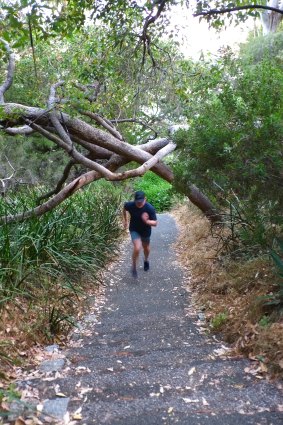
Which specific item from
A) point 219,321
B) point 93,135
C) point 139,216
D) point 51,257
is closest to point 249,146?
point 219,321

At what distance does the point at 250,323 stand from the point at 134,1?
4810 millimetres

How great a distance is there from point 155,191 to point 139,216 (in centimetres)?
1954

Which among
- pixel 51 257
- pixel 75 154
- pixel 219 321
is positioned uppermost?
pixel 75 154

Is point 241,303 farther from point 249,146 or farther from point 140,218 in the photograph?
point 140,218

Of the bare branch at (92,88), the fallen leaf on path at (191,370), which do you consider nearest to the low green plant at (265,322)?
the fallen leaf on path at (191,370)

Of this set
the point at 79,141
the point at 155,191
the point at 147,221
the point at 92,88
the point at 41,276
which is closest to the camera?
the point at 41,276

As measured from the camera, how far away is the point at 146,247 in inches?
336

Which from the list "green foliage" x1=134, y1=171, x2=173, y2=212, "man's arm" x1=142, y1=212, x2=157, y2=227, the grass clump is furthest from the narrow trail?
"green foliage" x1=134, y1=171, x2=173, y2=212

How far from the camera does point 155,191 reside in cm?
2748

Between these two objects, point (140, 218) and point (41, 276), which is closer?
point (41, 276)

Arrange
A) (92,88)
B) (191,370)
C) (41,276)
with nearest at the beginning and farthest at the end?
(191,370)
(41,276)
(92,88)

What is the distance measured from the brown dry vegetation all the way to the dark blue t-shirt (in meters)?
1.28

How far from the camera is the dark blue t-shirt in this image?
8.00m

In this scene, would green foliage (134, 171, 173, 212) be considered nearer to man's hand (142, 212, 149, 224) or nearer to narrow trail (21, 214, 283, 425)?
man's hand (142, 212, 149, 224)
